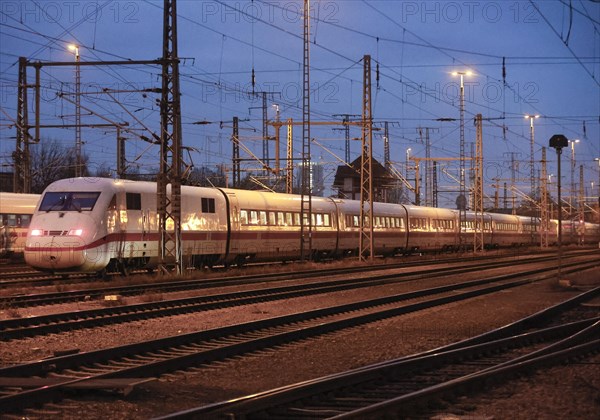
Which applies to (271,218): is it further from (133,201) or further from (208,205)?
(133,201)

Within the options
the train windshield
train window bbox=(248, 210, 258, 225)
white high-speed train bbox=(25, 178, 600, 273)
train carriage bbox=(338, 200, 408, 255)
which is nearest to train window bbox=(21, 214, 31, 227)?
white high-speed train bbox=(25, 178, 600, 273)

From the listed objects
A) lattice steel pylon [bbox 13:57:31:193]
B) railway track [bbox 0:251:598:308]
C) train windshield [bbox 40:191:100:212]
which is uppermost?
lattice steel pylon [bbox 13:57:31:193]

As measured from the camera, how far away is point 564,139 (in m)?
23.7

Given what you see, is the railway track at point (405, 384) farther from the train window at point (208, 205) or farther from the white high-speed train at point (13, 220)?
the white high-speed train at point (13, 220)

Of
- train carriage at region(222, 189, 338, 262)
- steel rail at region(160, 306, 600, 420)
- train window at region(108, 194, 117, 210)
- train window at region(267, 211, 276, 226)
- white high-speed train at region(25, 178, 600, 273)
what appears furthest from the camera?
train window at region(267, 211, 276, 226)

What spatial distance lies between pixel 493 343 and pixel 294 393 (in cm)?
497

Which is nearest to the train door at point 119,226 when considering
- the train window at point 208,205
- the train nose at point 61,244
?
the train nose at point 61,244

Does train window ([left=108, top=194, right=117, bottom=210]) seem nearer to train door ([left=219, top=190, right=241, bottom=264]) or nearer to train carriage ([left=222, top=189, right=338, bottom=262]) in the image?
train door ([left=219, top=190, right=241, bottom=264])

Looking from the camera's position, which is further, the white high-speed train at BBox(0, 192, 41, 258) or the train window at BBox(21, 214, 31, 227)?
the train window at BBox(21, 214, 31, 227)

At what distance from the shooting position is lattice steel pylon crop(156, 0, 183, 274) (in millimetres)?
25734

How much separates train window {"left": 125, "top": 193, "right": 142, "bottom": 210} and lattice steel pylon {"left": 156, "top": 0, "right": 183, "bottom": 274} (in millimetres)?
894

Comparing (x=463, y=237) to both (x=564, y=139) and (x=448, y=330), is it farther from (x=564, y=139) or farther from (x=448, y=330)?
(x=448, y=330)

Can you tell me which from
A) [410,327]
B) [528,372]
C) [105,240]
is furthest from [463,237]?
[528,372]

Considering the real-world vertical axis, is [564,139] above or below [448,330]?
above
